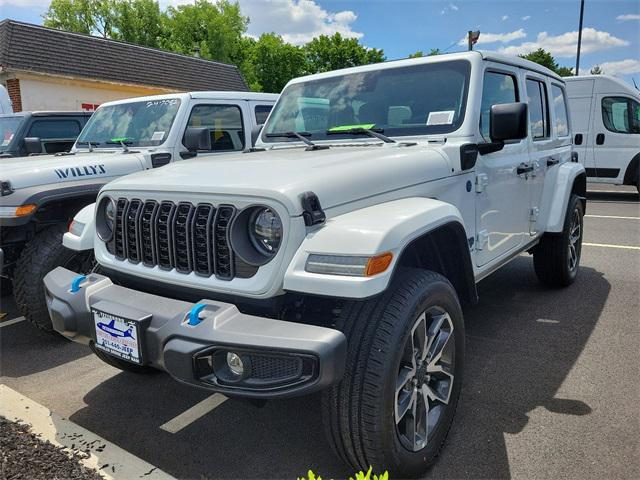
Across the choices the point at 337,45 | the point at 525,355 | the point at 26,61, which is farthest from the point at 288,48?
the point at 525,355

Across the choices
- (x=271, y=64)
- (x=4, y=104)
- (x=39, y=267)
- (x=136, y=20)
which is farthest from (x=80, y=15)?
(x=39, y=267)

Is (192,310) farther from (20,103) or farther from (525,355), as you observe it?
(20,103)

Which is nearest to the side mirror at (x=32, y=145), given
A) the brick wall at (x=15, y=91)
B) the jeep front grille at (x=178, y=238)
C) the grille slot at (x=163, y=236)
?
the jeep front grille at (x=178, y=238)

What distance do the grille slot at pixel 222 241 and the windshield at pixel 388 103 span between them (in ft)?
4.55

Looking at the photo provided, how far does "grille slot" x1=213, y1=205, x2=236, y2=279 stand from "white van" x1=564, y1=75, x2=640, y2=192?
1178 cm

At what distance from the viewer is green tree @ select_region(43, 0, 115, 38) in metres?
42.7

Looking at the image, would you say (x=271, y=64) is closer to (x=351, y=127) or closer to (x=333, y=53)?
(x=333, y=53)

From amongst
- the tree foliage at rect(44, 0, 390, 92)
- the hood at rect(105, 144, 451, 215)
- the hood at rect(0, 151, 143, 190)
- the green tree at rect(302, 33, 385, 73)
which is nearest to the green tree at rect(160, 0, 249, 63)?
the tree foliage at rect(44, 0, 390, 92)

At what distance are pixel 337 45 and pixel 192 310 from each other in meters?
48.9

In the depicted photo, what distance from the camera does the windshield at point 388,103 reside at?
10.9ft

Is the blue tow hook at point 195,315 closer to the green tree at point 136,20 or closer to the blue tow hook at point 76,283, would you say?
the blue tow hook at point 76,283

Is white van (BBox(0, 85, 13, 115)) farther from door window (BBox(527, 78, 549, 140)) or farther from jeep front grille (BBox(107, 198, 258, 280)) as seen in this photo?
door window (BBox(527, 78, 549, 140))

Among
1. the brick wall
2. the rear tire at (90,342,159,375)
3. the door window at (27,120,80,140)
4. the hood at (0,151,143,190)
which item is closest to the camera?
the rear tire at (90,342,159,375)

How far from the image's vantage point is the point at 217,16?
44.5 meters
